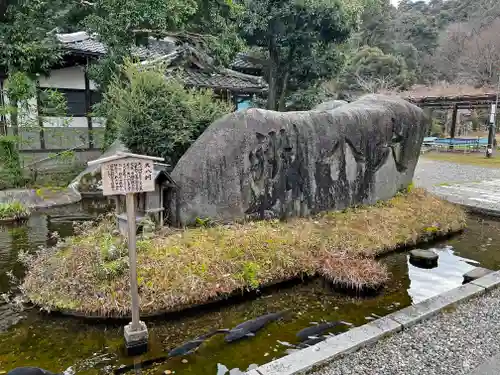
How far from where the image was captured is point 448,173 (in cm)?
2028

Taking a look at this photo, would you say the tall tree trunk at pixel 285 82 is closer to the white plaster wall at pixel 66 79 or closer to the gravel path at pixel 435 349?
the white plaster wall at pixel 66 79

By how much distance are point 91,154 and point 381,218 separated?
13.3 meters

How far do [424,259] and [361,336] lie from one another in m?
4.16

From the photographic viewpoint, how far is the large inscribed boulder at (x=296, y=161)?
8.56m

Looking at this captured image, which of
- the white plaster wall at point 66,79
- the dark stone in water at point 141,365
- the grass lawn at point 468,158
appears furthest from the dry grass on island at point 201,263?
the grass lawn at point 468,158

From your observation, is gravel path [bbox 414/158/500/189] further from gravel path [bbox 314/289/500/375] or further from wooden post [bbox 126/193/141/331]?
wooden post [bbox 126/193/141/331]

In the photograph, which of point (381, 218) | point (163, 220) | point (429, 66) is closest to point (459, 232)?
point (381, 218)

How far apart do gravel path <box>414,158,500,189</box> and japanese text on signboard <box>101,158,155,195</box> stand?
1359 cm

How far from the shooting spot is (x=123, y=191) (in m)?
5.25

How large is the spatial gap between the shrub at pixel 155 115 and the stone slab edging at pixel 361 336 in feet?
18.1

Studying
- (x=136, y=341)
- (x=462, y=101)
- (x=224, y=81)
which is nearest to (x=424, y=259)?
(x=136, y=341)

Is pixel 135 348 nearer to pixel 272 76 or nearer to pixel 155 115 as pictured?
pixel 155 115

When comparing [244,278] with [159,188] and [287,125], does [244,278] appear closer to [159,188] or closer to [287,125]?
[159,188]

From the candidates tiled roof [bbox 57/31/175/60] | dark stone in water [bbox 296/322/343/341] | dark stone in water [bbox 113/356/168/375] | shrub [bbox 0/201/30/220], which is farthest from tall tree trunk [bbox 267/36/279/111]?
dark stone in water [bbox 113/356/168/375]
